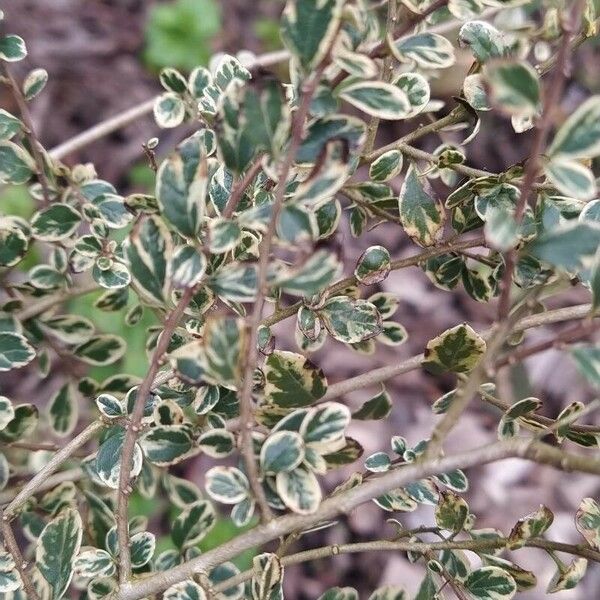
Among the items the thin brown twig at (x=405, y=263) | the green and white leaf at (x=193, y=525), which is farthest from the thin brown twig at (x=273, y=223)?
the green and white leaf at (x=193, y=525)

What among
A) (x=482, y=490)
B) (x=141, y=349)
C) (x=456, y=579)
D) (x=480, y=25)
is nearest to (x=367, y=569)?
(x=482, y=490)

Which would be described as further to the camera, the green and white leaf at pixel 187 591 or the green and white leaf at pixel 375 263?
the green and white leaf at pixel 375 263

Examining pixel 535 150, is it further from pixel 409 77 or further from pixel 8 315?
pixel 8 315

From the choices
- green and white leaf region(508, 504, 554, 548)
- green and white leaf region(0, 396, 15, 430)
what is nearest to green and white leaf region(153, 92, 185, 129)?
green and white leaf region(0, 396, 15, 430)

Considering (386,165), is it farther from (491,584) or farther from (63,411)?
(63,411)

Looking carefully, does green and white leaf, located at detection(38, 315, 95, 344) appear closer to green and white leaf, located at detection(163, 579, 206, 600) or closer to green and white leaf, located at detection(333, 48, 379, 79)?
green and white leaf, located at detection(163, 579, 206, 600)

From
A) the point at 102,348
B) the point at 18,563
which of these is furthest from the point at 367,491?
the point at 102,348

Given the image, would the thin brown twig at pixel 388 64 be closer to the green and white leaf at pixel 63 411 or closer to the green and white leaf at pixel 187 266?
the green and white leaf at pixel 187 266
